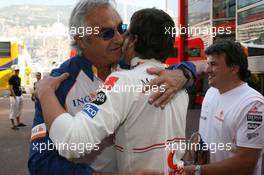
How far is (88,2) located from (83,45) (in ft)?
0.68

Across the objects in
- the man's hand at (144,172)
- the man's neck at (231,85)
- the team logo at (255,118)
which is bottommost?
the man's hand at (144,172)

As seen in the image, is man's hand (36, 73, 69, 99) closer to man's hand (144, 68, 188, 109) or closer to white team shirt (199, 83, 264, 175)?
man's hand (144, 68, 188, 109)

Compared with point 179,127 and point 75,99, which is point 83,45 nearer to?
point 75,99

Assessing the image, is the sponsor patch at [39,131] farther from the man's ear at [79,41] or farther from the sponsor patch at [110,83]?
the man's ear at [79,41]

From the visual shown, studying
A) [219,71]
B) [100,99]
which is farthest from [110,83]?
[219,71]

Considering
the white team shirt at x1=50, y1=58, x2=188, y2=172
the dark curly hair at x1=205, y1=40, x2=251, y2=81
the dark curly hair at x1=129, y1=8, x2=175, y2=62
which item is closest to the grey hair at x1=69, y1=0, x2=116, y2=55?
the dark curly hair at x1=129, y1=8, x2=175, y2=62

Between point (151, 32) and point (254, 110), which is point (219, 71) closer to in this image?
point (254, 110)

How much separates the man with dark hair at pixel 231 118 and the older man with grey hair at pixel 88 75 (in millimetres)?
697

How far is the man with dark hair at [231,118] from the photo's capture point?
213 cm

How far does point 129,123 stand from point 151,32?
39 centimetres

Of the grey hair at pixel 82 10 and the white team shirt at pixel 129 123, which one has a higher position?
the grey hair at pixel 82 10

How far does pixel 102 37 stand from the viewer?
1616 millimetres

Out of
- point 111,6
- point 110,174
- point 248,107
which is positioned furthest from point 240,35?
point 110,174

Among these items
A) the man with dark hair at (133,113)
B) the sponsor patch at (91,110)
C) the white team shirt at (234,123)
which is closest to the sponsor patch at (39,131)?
the man with dark hair at (133,113)
